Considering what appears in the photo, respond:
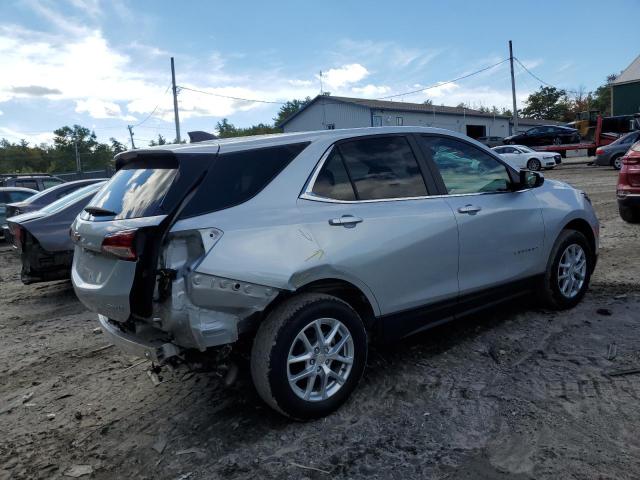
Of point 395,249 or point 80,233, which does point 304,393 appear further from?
point 80,233

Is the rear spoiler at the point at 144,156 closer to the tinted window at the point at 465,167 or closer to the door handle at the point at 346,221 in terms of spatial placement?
the door handle at the point at 346,221

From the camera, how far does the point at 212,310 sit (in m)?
2.73

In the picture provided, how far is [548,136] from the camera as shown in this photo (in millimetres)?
29922

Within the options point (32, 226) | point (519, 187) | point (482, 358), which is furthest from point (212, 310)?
point (32, 226)

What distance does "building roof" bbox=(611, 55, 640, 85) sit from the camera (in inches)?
1595

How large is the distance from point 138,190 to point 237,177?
2.08 ft

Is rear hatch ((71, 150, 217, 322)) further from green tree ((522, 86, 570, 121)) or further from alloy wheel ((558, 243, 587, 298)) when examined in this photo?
green tree ((522, 86, 570, 121))

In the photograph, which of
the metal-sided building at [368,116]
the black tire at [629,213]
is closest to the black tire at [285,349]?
the black tire at [629,213]

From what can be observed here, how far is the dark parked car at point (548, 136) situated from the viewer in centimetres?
2916

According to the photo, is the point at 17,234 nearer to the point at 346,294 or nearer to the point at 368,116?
the point at 346,294

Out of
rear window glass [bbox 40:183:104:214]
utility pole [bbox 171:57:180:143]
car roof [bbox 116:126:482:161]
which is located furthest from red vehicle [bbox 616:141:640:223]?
utility pole [bbox 171:57:180:143]

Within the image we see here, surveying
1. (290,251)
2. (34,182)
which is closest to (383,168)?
(290,251)

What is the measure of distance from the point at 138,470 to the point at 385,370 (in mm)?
1786

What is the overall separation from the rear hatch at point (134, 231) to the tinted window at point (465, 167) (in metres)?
1.81
